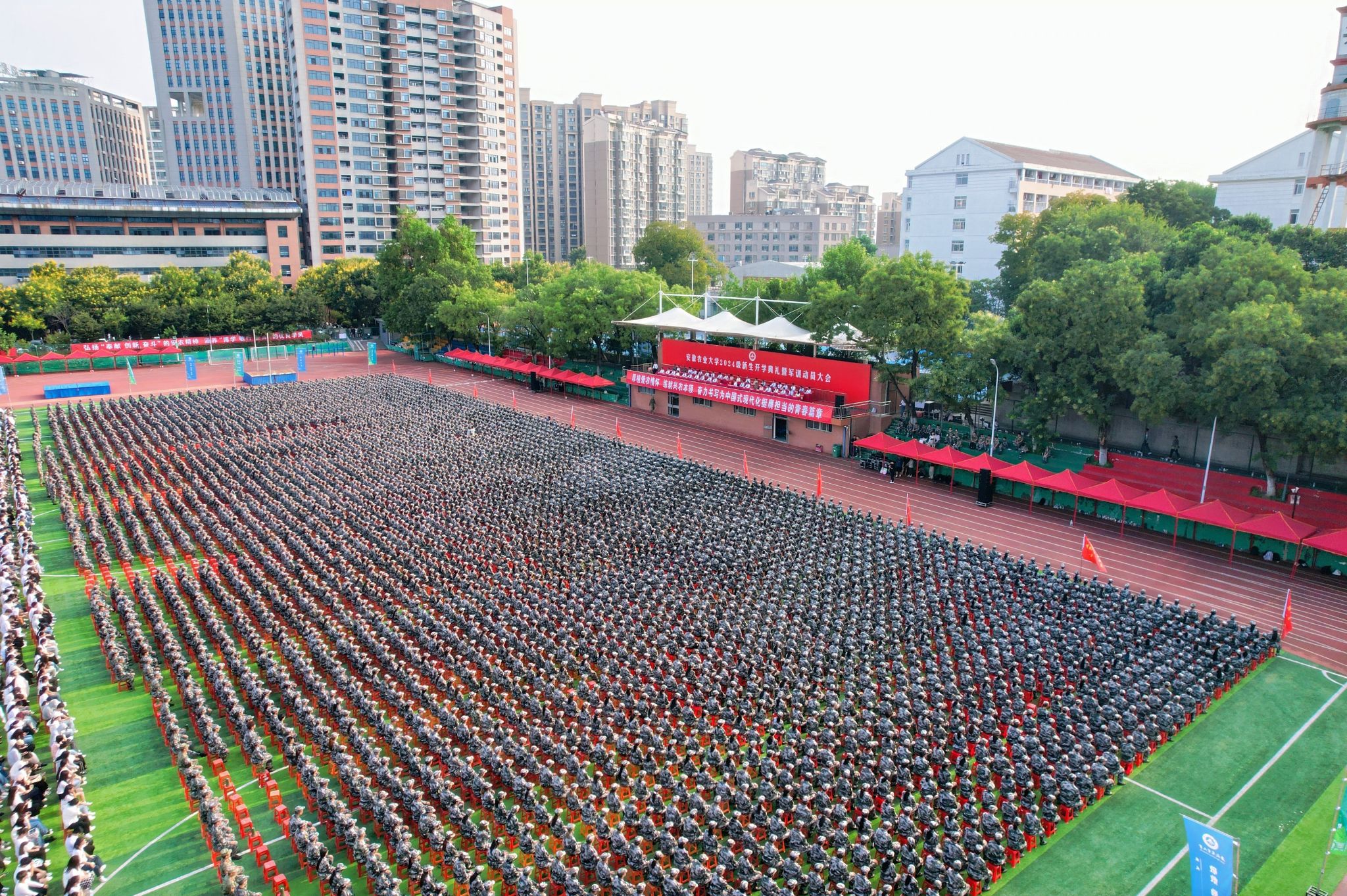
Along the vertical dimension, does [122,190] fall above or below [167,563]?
above

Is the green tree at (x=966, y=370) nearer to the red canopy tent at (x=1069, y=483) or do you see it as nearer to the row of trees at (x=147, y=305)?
the red canopy tent at (x=1069, y=483)

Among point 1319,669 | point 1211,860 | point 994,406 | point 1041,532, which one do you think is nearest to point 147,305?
point 994,406

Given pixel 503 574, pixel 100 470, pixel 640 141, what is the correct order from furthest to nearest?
1. pixel 640 141
2. pixel 100 470
3. pixel 503 574

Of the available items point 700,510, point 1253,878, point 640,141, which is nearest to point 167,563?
point 700,510

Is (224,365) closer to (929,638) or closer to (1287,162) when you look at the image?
(929,638)

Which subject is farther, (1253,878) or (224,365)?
(224,365)

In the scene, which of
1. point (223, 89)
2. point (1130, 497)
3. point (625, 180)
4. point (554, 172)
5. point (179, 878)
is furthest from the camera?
point (554, 172)

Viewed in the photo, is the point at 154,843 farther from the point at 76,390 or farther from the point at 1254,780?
the point at 76,390
